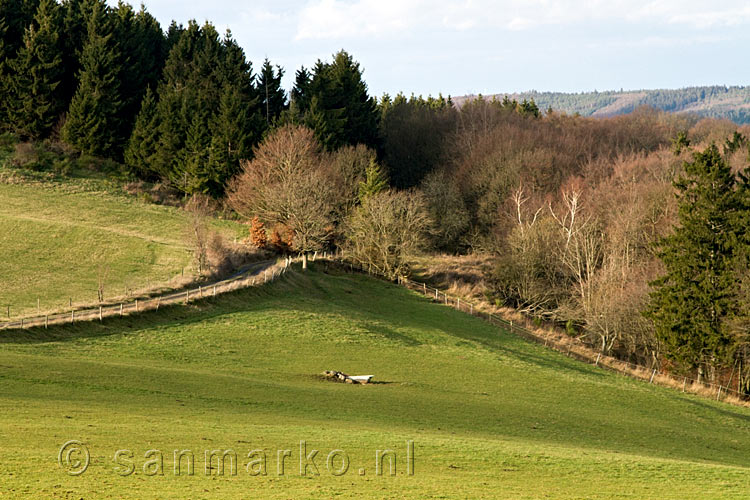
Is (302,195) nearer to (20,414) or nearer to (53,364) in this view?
(53,364)

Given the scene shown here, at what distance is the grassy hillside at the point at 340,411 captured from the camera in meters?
17.3

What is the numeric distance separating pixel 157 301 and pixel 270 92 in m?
68.8

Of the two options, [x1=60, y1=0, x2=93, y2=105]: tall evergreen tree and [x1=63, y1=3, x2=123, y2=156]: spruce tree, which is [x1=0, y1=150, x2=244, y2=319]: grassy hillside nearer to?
[x1=63, y1=3, x2=123, y2=156]: spruce tree

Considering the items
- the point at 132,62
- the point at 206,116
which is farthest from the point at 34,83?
the point at 206,116

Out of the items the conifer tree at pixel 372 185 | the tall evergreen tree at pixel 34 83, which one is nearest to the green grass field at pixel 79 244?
the tall evergreen tree at pixel 34 83

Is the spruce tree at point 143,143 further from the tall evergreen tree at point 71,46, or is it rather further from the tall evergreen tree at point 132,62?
the tall evergreen tree at point 71,46

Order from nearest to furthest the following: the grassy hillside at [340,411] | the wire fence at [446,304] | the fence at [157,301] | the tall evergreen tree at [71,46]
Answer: the grassy hillside at [340,411] → the fence at [157,301] → the wire fence at [446,304] → the tall evergreen tree at [71,46]

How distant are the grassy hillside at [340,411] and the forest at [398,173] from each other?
13.5 m

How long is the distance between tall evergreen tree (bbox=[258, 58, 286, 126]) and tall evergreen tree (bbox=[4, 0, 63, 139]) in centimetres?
2747

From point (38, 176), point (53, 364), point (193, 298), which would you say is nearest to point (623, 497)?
point (53, 364)

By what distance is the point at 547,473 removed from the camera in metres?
19.8

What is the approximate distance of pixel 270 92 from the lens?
111 metres

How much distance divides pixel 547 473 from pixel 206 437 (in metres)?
8.94

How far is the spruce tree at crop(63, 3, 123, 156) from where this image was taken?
91.4 metres
